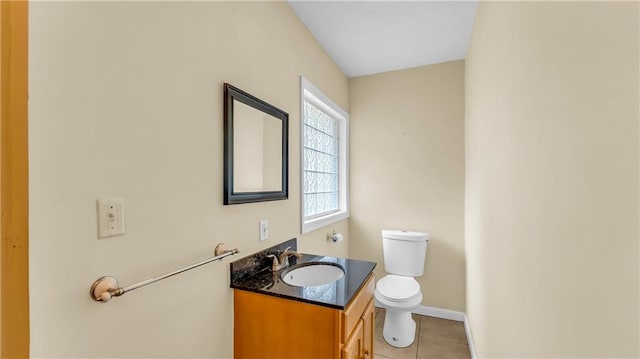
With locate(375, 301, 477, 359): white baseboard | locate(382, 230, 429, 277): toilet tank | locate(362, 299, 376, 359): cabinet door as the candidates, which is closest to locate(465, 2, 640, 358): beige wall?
locate(362, 299, 376, 359): cabinet door

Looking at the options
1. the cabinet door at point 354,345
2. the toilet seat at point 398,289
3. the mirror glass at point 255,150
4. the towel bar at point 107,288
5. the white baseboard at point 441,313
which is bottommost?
the white baseboard at point 441,313

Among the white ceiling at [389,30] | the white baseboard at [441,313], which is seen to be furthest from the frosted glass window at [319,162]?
the white baseboard at [441,313]

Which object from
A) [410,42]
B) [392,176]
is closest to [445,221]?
[392,176]

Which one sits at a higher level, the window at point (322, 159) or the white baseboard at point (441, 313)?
the window at point (322, 159)

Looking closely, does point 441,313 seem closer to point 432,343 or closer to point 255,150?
point 432,343

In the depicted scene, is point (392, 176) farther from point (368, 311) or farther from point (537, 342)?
point (537, 342)

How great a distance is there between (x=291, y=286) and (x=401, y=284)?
1381 millimetres

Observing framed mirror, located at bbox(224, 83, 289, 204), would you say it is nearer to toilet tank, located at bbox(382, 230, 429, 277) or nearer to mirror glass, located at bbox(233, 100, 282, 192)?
mirror glass, located at bbox(233, 100, 282, 192)

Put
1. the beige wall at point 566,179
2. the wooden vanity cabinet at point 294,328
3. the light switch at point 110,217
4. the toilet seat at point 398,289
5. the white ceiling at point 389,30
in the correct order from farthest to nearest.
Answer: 1. the toilet seat at point 398,289
2. the white ceiling at point 389,30
3. the wooden vanity cabinet at point 294,328
4. the light switch at point 110,217
5. the beige wall at point 566,179

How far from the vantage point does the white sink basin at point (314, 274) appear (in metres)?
1.64

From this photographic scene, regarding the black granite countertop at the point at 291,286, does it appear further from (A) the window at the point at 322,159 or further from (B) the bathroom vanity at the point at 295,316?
(A) the window at the point at 322,159

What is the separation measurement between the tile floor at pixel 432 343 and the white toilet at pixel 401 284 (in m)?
0.06

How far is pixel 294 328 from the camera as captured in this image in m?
1.23

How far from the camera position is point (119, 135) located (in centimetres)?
87
